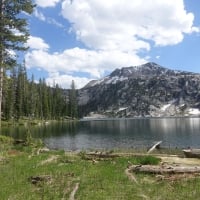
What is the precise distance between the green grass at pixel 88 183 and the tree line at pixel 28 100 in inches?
3286

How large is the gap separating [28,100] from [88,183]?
434 feet

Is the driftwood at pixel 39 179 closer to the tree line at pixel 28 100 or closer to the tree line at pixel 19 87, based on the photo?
the tree line at pixel 19 87

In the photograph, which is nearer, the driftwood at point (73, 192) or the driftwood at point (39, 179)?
the driftwood at point (73, 192)

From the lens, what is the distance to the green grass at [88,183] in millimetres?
16375

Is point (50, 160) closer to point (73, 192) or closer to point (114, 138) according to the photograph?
point (73, 192)

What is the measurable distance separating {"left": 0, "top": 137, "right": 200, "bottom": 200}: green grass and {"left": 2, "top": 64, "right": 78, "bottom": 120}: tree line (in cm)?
8346

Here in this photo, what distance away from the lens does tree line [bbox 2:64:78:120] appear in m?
129

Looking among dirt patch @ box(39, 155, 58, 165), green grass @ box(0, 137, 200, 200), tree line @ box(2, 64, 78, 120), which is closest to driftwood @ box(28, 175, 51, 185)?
green grass @ box(0, 137, 200, 200)

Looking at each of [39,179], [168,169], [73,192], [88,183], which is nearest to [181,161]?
[168,169]

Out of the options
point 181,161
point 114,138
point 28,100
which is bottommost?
point 114,138

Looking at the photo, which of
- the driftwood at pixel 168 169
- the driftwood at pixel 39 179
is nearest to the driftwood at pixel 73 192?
the driftwood at pixel 39 179

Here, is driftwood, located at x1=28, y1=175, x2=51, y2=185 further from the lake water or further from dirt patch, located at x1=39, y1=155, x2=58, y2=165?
the lake water

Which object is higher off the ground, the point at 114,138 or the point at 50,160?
the point at 50,160

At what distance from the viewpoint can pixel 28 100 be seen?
5807 inches
